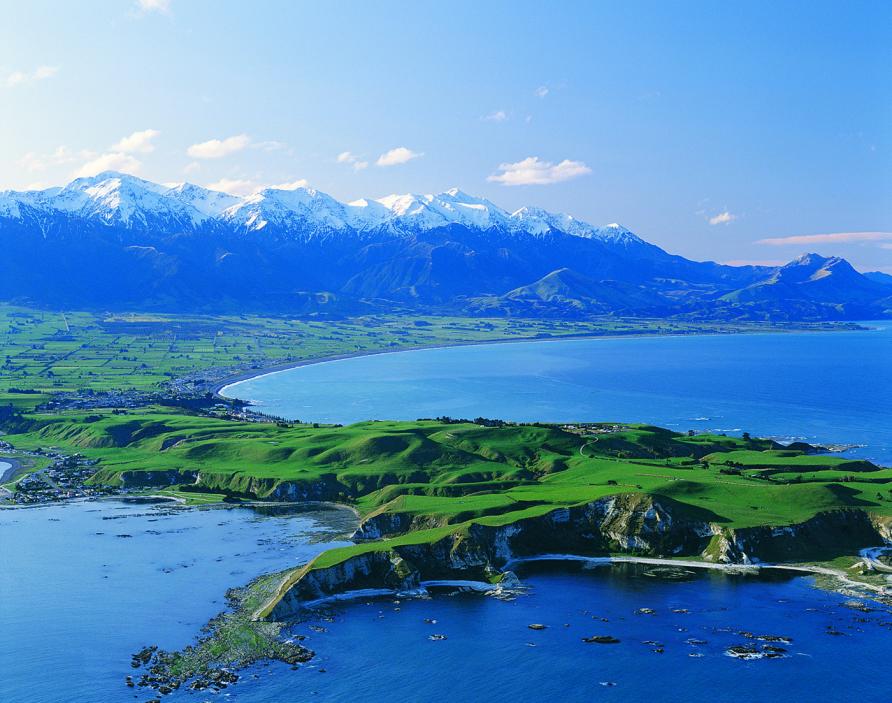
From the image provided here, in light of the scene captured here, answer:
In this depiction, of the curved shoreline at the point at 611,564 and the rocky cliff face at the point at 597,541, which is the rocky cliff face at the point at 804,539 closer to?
the rocky cliff face at the point at 597,541

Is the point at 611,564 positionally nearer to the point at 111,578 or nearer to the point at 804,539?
the point at 804,539

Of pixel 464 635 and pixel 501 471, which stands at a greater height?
pixel 501 471

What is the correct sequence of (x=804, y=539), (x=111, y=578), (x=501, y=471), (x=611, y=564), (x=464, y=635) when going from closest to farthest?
(x=464, y=635), (x=111, y=578), (x=611, y=564), (x=804, y=539), (x=501, y=471)

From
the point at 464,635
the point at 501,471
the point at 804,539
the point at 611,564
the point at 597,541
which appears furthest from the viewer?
the point at 501,471

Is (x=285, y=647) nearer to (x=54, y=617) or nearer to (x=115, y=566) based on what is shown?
(x=54, y=617)

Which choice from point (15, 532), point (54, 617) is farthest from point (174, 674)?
point (15, 532)

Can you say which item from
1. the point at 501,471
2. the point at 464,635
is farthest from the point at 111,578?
the point at 501,471

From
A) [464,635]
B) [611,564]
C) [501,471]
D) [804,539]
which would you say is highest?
[501,471]

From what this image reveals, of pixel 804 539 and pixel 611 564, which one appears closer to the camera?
pixel 611 564

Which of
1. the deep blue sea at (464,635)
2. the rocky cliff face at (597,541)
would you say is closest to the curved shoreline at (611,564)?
the rocky cliff face at (597,541)

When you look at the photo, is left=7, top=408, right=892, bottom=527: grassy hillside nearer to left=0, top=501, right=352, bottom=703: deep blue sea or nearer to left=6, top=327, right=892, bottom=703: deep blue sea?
left=0, top=501, right=352, bottom=703: deep blue sea
